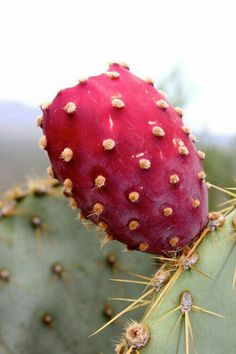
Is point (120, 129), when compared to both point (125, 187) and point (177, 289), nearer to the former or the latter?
point (125, 187)

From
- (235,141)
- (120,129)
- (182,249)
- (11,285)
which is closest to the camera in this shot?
(120,129)

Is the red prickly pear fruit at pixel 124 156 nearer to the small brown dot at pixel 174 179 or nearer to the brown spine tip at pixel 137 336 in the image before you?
the small brown dot at pixel 174 179

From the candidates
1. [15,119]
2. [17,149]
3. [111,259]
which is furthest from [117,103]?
[15,119]

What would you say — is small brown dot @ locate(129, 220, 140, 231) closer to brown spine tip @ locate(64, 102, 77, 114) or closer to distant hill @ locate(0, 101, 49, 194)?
brown spine tip @ locate(64, 102, 77, 114)

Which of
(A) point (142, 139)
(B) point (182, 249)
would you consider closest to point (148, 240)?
(B) point (182, 249)

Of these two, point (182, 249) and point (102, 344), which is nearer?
point (182, 249)

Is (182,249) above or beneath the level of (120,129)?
beneath
